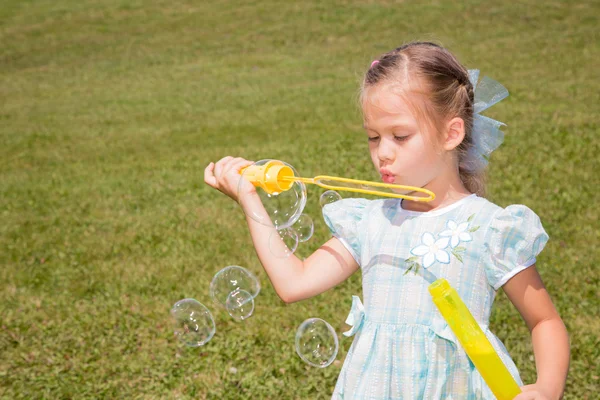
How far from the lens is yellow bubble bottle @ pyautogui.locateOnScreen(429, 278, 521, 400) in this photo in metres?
1.76

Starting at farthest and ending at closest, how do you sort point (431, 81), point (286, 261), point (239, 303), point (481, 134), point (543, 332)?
point (239, 303) < point (481, 134) < point (286, 261) < point (431, 81) < point (543, 332)

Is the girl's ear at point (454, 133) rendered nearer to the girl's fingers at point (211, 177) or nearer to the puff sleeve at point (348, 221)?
the puff sleeve at point (348, 221)

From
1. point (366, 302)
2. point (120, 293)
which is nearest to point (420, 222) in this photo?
point (366, 302)

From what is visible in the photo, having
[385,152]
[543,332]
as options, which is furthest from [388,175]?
[543,332]

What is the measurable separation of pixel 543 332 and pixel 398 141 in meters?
0.73

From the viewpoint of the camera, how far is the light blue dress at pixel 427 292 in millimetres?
2125

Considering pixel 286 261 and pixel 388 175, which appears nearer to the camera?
pixel 388 175

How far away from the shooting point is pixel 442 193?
2326 mm

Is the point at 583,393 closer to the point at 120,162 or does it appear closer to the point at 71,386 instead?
the point at 71,386

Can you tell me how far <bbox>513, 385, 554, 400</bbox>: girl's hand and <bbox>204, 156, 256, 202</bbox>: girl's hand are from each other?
1.03 meters

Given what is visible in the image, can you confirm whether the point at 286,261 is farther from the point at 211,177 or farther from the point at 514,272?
the point at 514,272

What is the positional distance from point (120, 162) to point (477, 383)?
26.7 ft

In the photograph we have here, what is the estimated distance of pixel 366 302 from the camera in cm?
231

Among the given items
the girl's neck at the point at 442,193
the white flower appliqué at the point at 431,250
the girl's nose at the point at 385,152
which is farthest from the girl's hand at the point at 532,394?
the girl's nose at the point at 385,152
